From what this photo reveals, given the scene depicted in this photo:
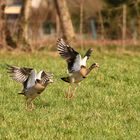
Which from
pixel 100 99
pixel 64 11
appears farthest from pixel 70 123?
pixel 64 11

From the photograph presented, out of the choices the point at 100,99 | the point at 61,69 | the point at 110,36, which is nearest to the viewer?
the point at 100,99

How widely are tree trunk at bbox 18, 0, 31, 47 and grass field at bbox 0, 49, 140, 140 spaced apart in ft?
25.1

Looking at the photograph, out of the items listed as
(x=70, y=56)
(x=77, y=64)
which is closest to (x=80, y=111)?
(x=77, y=64)

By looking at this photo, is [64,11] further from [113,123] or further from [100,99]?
[113,123]

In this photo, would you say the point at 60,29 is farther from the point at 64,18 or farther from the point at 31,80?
the point at 31,80

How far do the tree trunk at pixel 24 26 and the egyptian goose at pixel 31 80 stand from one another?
39.2ft

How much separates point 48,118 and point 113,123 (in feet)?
3.15

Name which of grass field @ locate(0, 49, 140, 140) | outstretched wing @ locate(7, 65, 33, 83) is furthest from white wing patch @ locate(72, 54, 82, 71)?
outstretched wing @ locate(7, 65, 33, 83)

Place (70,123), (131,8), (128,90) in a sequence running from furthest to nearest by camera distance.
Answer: (131,8) < (128,90) < (70,123)

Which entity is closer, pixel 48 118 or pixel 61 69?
pixel 48 118

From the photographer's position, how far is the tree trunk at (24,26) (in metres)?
22.1

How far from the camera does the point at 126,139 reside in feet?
26.0

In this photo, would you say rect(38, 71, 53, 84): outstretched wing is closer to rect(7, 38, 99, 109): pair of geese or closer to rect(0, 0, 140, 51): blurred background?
rect(7, 38, 99, 109): pair of geese

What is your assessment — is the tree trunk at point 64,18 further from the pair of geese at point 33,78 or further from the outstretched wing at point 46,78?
the outstretched wing at point 46,78
